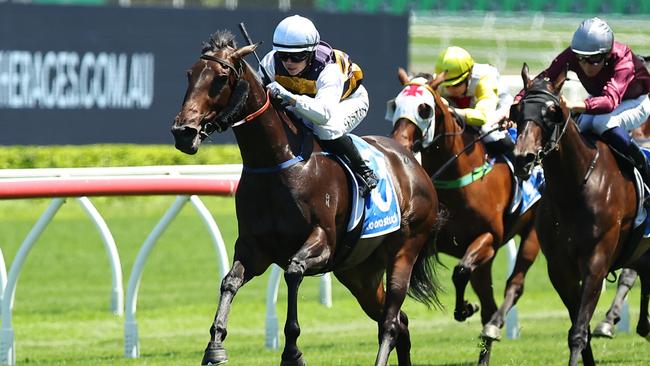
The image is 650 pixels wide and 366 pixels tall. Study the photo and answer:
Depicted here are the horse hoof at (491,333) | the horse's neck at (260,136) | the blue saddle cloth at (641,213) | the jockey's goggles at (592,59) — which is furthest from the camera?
the horse hoof at (491,333)

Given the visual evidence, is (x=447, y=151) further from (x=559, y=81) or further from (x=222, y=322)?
(x=222, y=322)

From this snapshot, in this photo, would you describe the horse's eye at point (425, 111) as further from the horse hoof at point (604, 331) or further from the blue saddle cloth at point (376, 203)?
the horse hoof at point (604, 331)

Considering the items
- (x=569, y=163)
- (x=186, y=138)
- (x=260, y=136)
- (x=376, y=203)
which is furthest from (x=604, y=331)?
(x=186, y=138)

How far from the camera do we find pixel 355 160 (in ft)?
19.0

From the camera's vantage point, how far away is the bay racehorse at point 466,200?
7.05 metres

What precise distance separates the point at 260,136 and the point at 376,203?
0.77m

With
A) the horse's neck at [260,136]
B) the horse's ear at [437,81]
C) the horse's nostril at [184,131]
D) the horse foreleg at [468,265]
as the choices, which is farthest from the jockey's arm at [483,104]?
the horse's nostril at [184,131]

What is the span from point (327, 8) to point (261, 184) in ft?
41.6

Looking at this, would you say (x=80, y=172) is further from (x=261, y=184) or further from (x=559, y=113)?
(x=559, y=113)

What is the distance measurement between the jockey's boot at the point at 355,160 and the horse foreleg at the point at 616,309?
1.90 m

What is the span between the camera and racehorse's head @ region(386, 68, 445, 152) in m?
6.85

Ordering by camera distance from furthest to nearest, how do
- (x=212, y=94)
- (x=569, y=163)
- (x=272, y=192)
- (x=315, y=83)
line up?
(x=569, y=163) < (x=315, y=83) < (x=272, y=192) < (x=212, y=94)

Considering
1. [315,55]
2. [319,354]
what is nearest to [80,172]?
[319,354]

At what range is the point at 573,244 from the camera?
613 centimetres
